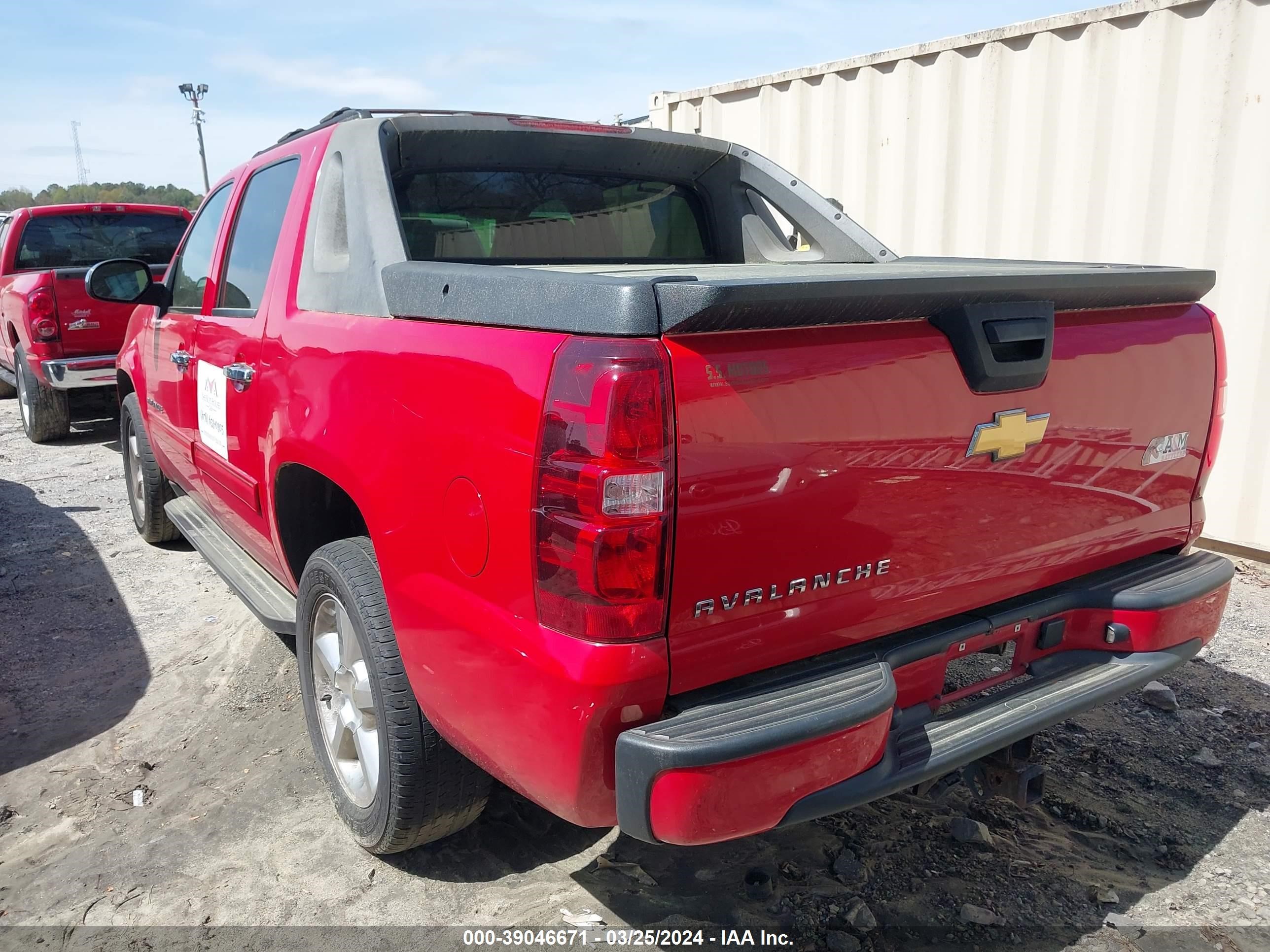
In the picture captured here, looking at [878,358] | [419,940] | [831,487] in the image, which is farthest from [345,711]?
[878,358]

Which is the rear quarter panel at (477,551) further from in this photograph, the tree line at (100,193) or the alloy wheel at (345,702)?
the tree line at (100,193)

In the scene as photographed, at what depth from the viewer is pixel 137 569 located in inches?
200

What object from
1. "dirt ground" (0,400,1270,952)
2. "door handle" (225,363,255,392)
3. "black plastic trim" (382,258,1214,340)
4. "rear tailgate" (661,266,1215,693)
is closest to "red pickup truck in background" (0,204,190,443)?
"dirt ground" (0,400,1270,952)

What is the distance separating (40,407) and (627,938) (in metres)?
8.02

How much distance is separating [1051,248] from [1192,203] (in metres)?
0.74

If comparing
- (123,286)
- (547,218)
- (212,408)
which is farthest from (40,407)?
(547,218)

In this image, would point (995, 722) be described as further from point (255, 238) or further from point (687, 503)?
point (255, 238)

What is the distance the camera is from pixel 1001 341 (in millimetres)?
2027

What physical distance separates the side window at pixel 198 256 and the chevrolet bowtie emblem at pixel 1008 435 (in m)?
3.00

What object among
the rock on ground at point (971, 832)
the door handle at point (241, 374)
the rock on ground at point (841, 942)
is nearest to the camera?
the rock on ground at point (841, 942)

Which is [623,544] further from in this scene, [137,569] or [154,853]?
[137,569]

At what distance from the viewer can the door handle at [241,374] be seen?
118 inches

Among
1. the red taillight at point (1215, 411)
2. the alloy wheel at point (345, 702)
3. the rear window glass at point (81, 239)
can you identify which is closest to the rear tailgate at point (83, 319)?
the rear window glass at point (81, 239)

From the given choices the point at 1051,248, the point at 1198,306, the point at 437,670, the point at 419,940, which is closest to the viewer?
the point at 437,670
